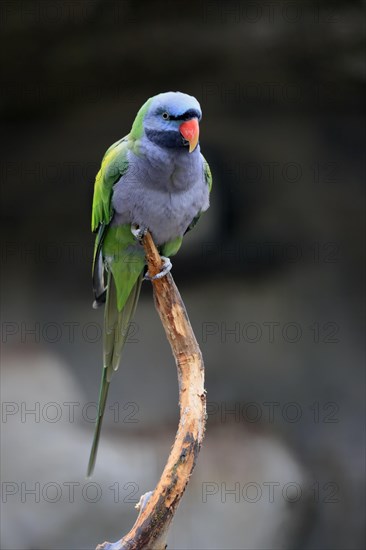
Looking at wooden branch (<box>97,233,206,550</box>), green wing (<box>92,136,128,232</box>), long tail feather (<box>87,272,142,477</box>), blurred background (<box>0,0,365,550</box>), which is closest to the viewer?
wooden branch (<box>97,233,206,550</box>)

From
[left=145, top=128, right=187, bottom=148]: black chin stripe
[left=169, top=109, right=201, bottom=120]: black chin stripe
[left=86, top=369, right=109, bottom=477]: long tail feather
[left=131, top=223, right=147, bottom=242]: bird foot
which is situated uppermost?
[left=169, top=109, right=201, bottom=120]: black chin stripe

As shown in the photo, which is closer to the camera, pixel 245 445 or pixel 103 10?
pixel 103 10

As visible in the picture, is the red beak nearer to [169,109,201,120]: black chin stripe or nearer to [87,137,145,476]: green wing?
[169,109,201,120]: black chin stripe

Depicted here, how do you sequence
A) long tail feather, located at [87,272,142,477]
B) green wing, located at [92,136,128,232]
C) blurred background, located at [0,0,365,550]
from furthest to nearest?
1. blurred background, located at [0,0,365,550]
2. long tail feather, located at [87,272,142,477]
3. green wing, located at [92,136,128,232]

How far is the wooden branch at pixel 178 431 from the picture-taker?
189 cm

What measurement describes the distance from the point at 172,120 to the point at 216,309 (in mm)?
1837

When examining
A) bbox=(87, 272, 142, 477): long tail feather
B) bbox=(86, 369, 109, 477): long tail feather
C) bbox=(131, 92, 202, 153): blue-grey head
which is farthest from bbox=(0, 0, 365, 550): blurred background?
bbox=(131, 92, 202, 153): blue-grey head

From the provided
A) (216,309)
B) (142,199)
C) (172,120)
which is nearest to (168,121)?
(172,120)

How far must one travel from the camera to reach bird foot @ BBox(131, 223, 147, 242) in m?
2.19

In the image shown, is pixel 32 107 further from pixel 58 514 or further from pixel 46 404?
pixel 58 514

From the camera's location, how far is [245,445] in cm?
361

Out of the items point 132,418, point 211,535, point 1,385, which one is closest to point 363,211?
point 132,418

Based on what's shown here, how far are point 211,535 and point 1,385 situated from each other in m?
1.38

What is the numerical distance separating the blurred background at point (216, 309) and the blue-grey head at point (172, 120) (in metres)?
1.54
